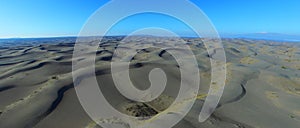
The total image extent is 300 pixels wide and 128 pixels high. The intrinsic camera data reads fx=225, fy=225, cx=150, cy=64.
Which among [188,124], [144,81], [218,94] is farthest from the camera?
[144,81]

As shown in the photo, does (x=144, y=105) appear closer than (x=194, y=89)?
Yes

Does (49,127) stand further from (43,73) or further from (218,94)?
(43,73)

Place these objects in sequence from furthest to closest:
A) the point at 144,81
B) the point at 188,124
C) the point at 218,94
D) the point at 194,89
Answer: the point at 144,81
the point at 194,89
the point at 218,94
the point at 188,124

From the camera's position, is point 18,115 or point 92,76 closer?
point 18,115

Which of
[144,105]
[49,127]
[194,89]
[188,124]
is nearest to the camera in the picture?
[188,124]

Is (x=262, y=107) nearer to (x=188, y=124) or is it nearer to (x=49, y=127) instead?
(x=188, y=124)

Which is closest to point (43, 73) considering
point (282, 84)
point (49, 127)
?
point (49, 127)

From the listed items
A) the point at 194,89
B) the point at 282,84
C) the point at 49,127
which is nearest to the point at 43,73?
the point at 49,127

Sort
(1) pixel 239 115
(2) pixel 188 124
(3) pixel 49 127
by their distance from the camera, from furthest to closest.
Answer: (1) pixel 239 115
(3) pixel 49 127
(2) pixel 188 124

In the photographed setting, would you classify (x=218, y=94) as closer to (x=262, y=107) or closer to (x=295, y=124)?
(x=262, y=107)
